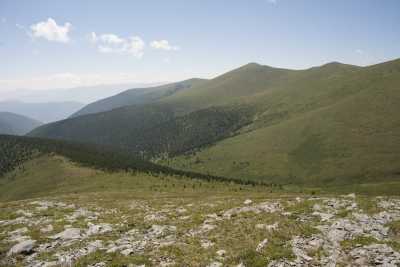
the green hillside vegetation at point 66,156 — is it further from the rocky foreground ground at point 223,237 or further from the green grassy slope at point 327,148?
the rocky foreground ground at point 223,237

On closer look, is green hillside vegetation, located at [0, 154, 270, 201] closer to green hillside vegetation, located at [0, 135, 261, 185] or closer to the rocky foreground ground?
green hillside vegetation, located at [0, 135, 261, 185]

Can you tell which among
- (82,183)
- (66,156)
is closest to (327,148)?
(82,183)

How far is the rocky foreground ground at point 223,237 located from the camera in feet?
50.8

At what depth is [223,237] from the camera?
18.8 m

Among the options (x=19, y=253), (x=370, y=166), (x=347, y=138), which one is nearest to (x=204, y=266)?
(x=19, y=253)

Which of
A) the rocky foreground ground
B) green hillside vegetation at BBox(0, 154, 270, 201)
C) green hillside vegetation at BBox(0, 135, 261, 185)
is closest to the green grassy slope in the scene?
green hillside vegetation at BBox(0, 135, 261, 185)

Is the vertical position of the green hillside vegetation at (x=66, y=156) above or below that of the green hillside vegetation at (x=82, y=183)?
above

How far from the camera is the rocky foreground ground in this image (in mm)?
15477

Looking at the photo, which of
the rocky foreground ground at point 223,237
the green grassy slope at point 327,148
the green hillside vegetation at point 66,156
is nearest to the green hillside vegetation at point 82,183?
the green hillside vegetation at point 66,156

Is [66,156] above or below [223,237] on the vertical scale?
above

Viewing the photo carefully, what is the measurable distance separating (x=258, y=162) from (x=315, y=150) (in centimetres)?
2638

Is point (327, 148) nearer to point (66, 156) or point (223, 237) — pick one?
point (66, 156)

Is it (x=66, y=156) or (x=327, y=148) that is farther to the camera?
(x=327, y=148)

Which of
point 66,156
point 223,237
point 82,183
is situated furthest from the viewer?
point 66,156
